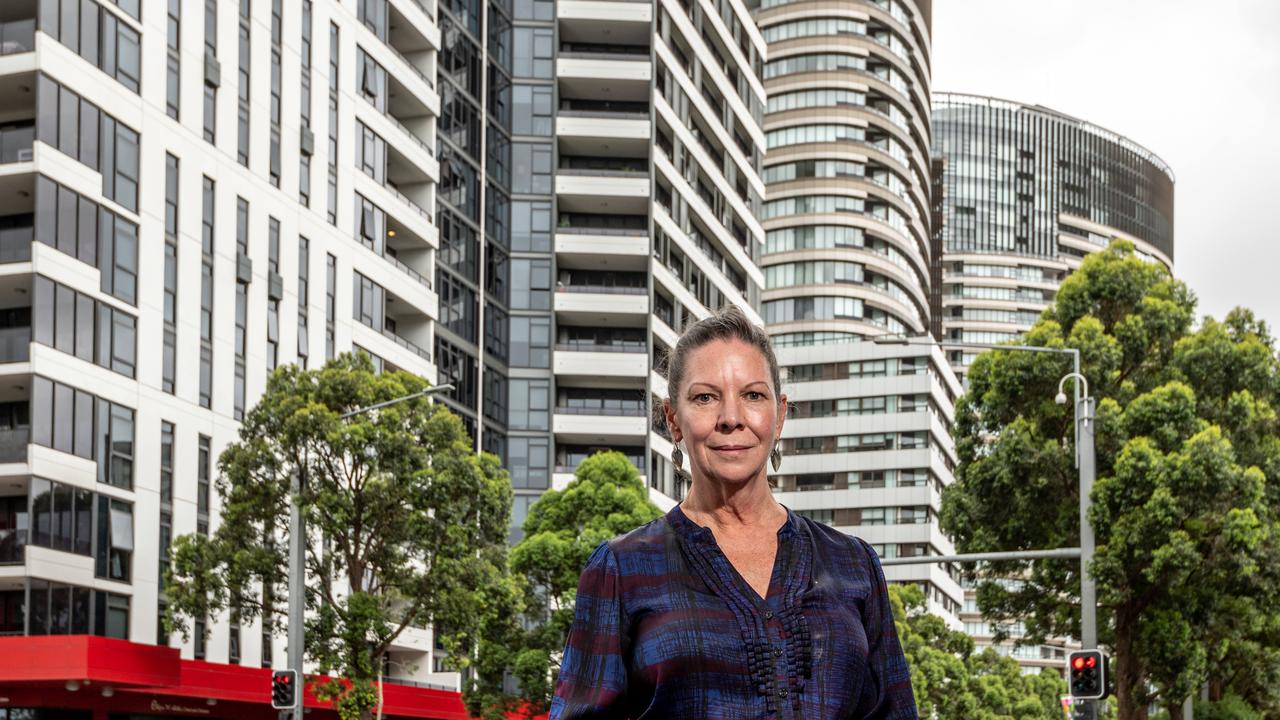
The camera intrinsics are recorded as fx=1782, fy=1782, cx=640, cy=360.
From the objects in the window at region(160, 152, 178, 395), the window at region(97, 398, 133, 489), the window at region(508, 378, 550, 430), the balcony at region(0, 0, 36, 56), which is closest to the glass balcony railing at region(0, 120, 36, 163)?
the balcony at region(0, 0, 36, 56)

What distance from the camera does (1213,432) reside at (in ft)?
104

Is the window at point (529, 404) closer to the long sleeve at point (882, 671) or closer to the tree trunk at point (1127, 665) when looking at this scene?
the tree trunk at point (1127, 665)

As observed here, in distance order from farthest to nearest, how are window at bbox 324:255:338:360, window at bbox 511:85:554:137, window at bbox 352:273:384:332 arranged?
window at bbox 511:85:554:137 → window at bbox 352:273:384:332 → window at bbox 324:255:338:360

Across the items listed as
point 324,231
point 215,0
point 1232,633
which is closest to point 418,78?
point 324,231

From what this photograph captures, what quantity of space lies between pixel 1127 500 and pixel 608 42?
57.1 meters

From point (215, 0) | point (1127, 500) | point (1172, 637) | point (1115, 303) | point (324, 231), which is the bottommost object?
point (1172, 637)

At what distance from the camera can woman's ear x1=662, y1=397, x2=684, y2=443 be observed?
3.53 meters

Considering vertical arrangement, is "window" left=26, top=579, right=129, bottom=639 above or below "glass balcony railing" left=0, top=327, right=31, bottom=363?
below

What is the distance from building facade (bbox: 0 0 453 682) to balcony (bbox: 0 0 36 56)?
0.05 metres

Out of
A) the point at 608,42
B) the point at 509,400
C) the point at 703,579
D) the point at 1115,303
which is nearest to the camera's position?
the point at 703,579

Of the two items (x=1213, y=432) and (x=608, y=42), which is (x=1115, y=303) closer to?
(x=1213, y=432)

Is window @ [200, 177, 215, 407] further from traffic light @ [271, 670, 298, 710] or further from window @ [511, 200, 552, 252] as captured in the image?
window @ [511, 200, 552, 252]

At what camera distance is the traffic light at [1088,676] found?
84.0 ft

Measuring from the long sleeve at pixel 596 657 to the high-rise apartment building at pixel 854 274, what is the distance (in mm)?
110273
